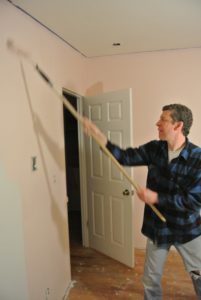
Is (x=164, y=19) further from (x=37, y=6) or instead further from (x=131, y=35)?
(x=37, y=6)

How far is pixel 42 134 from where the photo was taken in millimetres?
1960

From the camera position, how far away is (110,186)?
2840 mm

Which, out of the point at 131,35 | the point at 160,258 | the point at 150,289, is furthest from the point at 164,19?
the point at 150,289

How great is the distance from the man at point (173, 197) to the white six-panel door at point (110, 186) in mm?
762

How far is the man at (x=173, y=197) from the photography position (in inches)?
67.8

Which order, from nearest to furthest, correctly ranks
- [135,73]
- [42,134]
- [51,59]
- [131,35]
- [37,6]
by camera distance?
[37,6] → [42,134] → [51,59] → [131,35] → [135,73]

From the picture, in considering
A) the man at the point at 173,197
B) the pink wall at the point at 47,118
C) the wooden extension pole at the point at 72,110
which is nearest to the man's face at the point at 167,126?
Answer: the man at the point at 173,197

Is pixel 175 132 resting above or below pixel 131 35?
below

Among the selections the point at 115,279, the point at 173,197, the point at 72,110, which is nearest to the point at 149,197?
the point at 173,197

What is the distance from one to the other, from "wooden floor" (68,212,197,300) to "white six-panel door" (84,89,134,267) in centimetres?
13

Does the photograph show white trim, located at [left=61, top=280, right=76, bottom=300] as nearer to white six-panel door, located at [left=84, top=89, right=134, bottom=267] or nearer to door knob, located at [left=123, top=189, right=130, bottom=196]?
white six-panel door, located at [left=84, top=89, right=134, bottom=267]

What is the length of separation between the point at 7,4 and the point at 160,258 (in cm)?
184

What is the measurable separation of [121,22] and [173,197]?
1312 mm

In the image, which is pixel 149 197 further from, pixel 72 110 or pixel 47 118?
pixel 47 118
